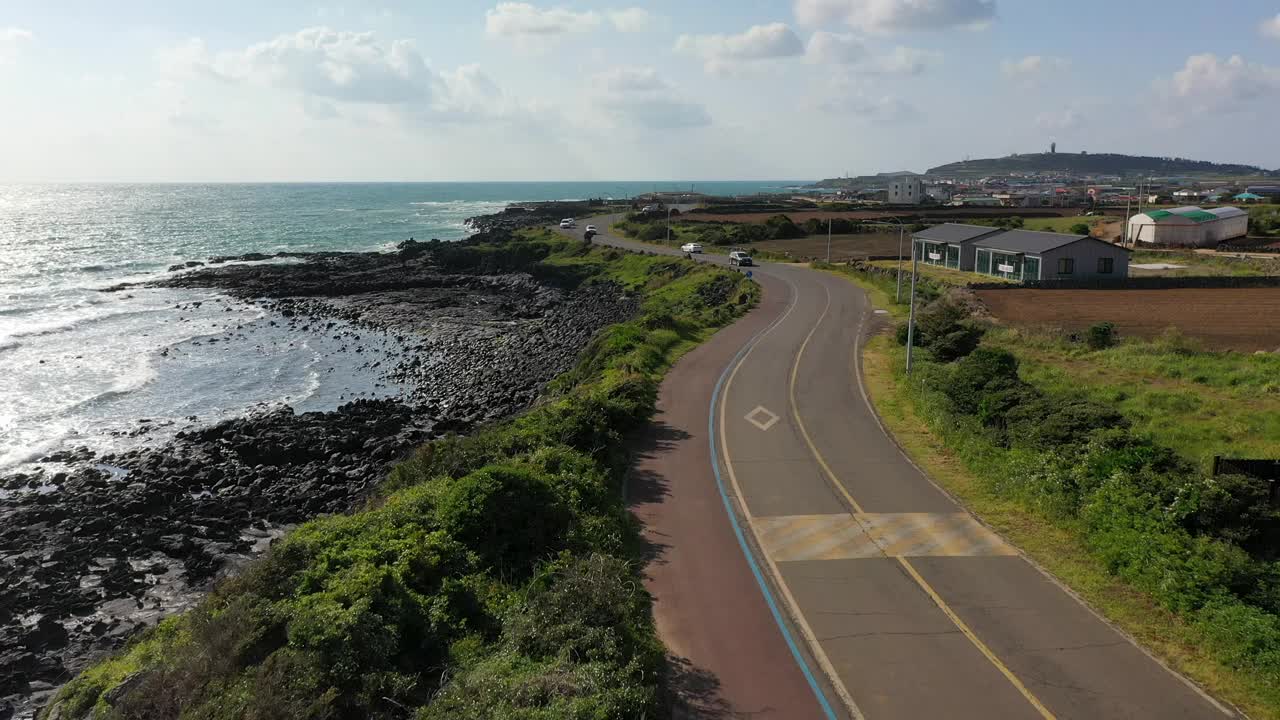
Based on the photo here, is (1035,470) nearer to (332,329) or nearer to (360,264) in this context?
(332,329)

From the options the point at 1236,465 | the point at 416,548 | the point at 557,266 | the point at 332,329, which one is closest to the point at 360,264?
the point at 557,266

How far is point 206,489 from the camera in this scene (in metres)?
30.3

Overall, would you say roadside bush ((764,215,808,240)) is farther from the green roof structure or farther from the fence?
the fence

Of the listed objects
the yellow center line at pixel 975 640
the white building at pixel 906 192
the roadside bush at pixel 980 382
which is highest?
the white building at pixel 906 192

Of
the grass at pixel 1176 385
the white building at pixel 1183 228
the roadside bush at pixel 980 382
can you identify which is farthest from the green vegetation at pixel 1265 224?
the roadside bush at pixel 980 382

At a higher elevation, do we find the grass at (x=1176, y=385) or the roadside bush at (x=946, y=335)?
the roadside bush at (x=946, y=335)

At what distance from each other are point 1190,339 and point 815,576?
3534cm

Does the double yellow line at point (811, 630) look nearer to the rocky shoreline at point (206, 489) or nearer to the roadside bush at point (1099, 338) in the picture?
the rocky shoreline at point (206, 489)

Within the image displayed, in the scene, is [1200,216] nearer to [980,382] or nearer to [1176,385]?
[1176,385]

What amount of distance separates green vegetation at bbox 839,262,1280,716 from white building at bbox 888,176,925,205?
167161 millimetres

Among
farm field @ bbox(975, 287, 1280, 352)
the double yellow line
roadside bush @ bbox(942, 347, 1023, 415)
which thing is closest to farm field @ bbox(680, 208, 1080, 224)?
farm field @ bbox(975, 287, 1280, 352)

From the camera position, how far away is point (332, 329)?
2430 inches

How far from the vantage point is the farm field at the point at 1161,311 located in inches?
1757

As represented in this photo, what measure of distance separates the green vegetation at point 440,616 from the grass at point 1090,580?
29.9 ft
